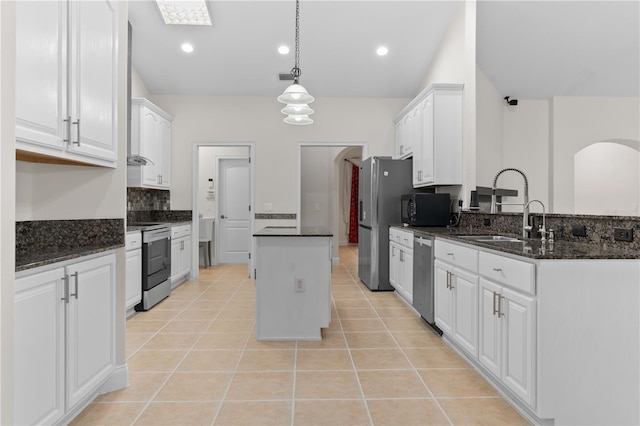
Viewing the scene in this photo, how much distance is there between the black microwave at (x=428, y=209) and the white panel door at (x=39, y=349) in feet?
11.3

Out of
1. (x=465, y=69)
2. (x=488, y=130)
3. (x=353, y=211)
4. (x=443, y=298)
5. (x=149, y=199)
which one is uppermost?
(x=465, y=69)

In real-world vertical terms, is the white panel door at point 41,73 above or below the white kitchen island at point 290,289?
above

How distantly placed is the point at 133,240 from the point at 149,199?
6.70 feet

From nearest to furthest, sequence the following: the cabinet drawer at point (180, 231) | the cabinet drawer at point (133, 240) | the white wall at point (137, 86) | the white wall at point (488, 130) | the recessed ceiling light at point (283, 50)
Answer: the white wall at point (488, 130) < the cabinet drawer at point (133, 240) < the recessed ceiling light at point (283, 50) < the cabinet drawer at point (180, 231) < the white wall at point (137, 86)

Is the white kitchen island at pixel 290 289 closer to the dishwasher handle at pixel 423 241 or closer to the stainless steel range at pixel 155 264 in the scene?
the dishwasher handle at pixel 423 241

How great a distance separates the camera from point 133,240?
13.2 feet

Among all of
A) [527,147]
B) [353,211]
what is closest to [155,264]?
[527,147]

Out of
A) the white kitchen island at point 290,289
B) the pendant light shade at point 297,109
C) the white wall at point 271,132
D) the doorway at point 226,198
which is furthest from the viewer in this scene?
the doorway at point 226,198

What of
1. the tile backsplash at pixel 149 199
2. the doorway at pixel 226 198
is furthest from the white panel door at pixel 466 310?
the doorway at pixel 226 198

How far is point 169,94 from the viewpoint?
5.95 meters

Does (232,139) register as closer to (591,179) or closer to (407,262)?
(407,262)

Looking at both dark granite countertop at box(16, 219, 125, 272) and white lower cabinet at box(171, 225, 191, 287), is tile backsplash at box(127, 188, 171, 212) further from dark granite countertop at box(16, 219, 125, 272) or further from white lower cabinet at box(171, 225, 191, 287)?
dark granite countertop at box(16, 219, 125, 272)

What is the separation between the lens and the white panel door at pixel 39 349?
5.03ft

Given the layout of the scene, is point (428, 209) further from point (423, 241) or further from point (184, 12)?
point (184, 12)
